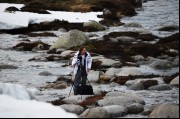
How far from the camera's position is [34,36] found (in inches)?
1650

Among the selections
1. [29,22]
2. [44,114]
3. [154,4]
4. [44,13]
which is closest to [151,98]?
[44,114]

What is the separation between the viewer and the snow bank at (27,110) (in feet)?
37.7

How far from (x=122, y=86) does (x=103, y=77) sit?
1.91 metres

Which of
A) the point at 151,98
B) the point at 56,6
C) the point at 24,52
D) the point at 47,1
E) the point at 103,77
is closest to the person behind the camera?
the point at 151,98

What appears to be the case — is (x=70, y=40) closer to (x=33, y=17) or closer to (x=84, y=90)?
(x=33, y=17)

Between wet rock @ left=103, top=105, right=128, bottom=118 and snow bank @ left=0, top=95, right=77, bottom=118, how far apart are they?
2.68m

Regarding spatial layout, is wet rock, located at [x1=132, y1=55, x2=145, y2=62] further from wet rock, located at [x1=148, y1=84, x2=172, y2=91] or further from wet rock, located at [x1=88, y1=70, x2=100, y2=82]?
wet rock, located at [x1=148, y1=84, x2=172, y2=91]

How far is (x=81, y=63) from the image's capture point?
17938 mm

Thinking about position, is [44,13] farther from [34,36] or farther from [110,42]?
[110,42]

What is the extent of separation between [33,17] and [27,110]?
35.8 metres

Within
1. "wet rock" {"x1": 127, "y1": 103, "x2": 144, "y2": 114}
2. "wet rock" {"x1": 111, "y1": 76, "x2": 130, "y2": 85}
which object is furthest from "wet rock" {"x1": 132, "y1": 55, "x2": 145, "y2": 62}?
"wet rock" {"x1": 127, "y1": 103, "x2": 144, "y2": 114}

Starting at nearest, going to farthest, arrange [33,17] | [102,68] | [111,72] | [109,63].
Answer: [111,72], [102,68], [109,63], [33,17]

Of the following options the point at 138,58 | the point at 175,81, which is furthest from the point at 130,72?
the point at 138,58

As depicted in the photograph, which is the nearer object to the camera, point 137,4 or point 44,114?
point 44,114
